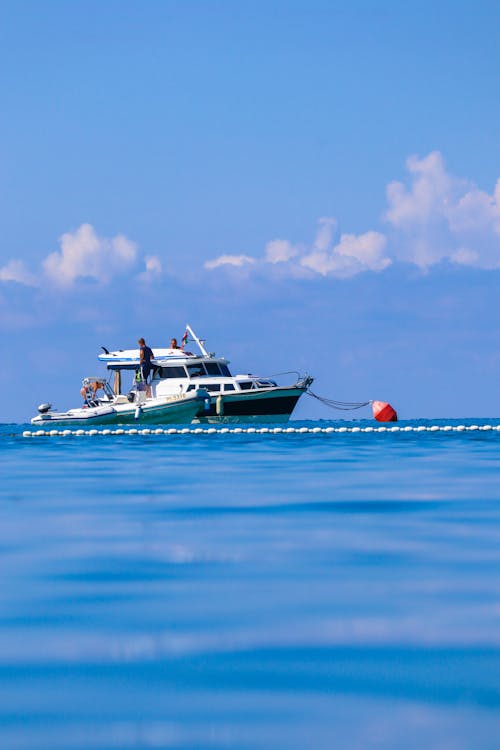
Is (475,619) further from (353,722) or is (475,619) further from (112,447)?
(112,447)

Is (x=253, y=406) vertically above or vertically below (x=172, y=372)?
below

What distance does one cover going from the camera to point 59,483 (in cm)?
1772

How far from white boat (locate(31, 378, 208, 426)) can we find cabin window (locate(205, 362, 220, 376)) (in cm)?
285

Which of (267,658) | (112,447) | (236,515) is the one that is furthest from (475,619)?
(112,447)

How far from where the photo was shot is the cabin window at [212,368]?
47.7 meters

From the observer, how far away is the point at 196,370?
154 feet

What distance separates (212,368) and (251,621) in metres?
41.5

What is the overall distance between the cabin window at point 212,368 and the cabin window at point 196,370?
32cm

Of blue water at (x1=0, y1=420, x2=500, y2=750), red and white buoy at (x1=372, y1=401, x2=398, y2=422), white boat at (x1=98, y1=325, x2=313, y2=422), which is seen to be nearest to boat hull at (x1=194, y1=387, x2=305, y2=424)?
white boat at (x1=98, y1=325, x2=313, y2=422)

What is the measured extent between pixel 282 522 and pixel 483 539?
2.23 meters

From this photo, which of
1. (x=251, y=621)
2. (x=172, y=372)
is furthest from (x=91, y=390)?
(x=251, y=621)

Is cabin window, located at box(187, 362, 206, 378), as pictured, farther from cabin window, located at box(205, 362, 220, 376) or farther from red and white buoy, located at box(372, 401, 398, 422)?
red and white buoy, located at box(372, 401, 398, 422)

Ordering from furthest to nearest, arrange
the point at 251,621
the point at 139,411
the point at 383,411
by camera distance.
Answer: the point at 383,411 < the point at 139,411 < the point at 251,621

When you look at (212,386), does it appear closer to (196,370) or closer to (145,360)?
(196,370)
